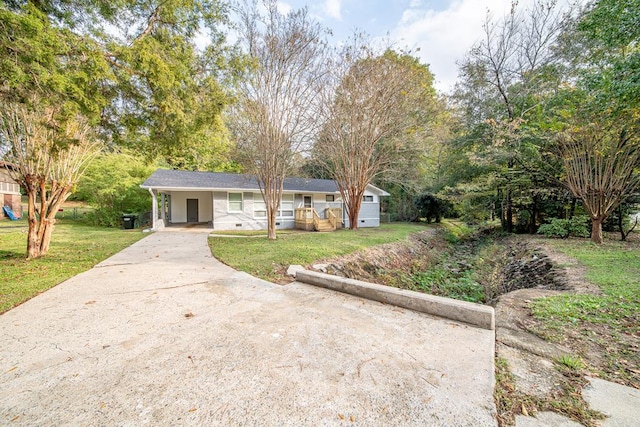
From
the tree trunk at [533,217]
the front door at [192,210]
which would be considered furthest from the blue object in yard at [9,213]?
the tree trunk at [533,217]

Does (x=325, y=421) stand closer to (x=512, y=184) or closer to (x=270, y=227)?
(x=270, y=227)

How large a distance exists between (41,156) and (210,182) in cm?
806

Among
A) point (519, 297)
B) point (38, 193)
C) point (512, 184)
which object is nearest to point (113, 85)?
point (38, 193)

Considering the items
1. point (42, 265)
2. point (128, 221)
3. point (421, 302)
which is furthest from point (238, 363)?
point (128, 221)

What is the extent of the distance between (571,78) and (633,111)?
6454 millimetres

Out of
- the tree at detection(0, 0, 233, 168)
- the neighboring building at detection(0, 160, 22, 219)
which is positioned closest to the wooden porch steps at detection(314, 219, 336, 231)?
the tree at detection(0, 0, 233, 168)

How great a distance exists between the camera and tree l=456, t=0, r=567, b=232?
39.1 ft

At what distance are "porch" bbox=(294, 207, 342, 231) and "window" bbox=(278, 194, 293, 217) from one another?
481 millimetres

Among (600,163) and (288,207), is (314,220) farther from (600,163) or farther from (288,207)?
(600,163)

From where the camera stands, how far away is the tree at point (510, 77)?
39.1 ft

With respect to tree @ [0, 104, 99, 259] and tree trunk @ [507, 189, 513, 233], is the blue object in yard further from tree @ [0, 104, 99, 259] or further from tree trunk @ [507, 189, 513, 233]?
tree trunk @ [507, 189, 513, 233]

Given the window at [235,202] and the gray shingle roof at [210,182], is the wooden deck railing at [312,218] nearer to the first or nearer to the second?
the gray shingle roof at [210,182]

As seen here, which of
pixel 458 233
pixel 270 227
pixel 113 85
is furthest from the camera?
pixel 458 233

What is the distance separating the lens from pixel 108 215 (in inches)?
623
